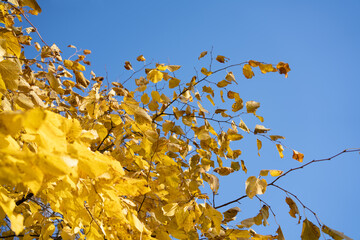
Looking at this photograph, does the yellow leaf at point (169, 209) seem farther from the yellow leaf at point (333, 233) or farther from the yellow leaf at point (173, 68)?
the yellow leaf at point (173, 68)

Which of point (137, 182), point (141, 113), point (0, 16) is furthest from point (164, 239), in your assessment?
point (0, 16)

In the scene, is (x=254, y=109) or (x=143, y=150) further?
(x=254, y=109)

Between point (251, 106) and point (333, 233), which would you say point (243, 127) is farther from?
point (333, 233)

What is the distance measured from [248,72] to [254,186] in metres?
0.76

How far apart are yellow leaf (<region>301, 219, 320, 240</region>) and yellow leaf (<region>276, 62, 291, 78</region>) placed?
845 mm

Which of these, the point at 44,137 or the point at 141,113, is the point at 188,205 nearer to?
the point at 141,113

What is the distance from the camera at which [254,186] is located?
3.79ft

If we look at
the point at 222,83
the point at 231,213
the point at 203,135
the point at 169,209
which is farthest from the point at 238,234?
the point at 222,83

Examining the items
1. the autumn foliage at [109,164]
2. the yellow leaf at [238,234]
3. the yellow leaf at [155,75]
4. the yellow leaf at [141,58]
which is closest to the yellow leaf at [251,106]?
the autumn foliage at [109,164]

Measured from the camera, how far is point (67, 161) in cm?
48

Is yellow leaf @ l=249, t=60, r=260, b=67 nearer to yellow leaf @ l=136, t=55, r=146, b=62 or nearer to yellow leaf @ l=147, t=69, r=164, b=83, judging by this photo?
yellow leaf @ l=147, t=69, r=164, b=83

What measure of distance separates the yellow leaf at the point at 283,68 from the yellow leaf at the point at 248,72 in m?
0.16

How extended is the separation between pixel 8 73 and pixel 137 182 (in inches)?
23.3

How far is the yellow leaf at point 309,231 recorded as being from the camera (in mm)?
1083
